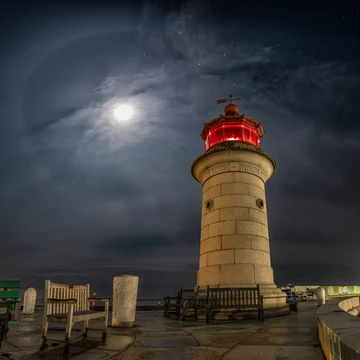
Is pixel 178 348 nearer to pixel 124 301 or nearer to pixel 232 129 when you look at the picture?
pixel 124 301

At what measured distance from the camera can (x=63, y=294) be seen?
5.19 m

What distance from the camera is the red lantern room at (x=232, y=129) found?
13.0m

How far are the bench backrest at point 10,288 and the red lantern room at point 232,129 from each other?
8.91 meters

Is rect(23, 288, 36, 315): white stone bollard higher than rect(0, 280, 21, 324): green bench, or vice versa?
rect(0, 280, 21, 324): green bench

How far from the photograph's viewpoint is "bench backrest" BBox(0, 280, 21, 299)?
7.60 metres

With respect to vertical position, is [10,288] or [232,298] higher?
[10,288]

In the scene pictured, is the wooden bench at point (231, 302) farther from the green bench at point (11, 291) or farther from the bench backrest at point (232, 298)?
the green bench at point (11, 291)

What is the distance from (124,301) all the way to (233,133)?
839 centimetres

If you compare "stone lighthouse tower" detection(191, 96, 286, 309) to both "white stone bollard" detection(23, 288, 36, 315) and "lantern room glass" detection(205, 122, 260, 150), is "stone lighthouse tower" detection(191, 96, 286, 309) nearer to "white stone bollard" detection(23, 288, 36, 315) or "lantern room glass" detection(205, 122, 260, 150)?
"lantern room glass" detection(205, 122, 260, 150)

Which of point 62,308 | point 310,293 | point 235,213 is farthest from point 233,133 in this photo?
point 310,293

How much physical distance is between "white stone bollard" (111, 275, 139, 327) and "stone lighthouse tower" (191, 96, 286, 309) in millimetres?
4098

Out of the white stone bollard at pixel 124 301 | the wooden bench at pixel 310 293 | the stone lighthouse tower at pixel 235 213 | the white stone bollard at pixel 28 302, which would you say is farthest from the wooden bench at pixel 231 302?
the wooden bench at pixel 310 293

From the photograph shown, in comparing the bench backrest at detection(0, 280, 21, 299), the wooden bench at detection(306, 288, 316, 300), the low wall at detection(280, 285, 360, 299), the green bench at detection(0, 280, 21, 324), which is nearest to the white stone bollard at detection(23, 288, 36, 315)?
the green bench at detection(0, 280, 21, 324)

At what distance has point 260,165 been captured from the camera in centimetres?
1252
